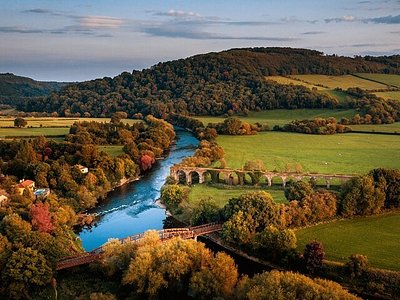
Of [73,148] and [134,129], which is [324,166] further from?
[134,129]

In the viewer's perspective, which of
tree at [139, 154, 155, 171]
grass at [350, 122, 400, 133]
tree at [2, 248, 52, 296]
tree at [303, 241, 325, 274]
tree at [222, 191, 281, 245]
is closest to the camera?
tree at [2, 248, 52, 296]

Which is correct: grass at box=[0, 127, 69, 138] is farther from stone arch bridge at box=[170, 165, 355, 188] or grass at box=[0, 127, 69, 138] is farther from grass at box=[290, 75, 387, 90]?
grass at box=[290, 75, 387, 90]

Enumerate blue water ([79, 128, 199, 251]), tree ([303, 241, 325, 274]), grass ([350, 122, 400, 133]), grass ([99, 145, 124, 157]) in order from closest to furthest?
1. tree ([303, 241, 325, 274])
2. blue water ([79, 128, 199, 251])
3. grass ([99, 145, 124, 157])
4. grass ([350, 122, 400, 133])

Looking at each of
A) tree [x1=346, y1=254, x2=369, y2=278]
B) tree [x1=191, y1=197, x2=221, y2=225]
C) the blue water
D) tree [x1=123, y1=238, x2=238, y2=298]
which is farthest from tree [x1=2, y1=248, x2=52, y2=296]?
tree [x1=346, y1=254, x2=369, y2=278]

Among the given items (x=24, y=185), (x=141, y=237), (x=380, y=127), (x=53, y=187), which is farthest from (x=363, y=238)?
(x=380, y=127)

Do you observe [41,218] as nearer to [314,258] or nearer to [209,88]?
[314,258]

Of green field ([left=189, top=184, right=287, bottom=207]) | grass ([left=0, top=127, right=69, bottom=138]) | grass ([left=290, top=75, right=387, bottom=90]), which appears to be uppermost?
grass ([left=290, top=75, right=387, bottom=90])

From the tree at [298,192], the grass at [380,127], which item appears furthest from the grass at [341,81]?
the tree at [298,192]

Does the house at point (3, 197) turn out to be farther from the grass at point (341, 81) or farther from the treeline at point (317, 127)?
the grass at point (341, 81)
